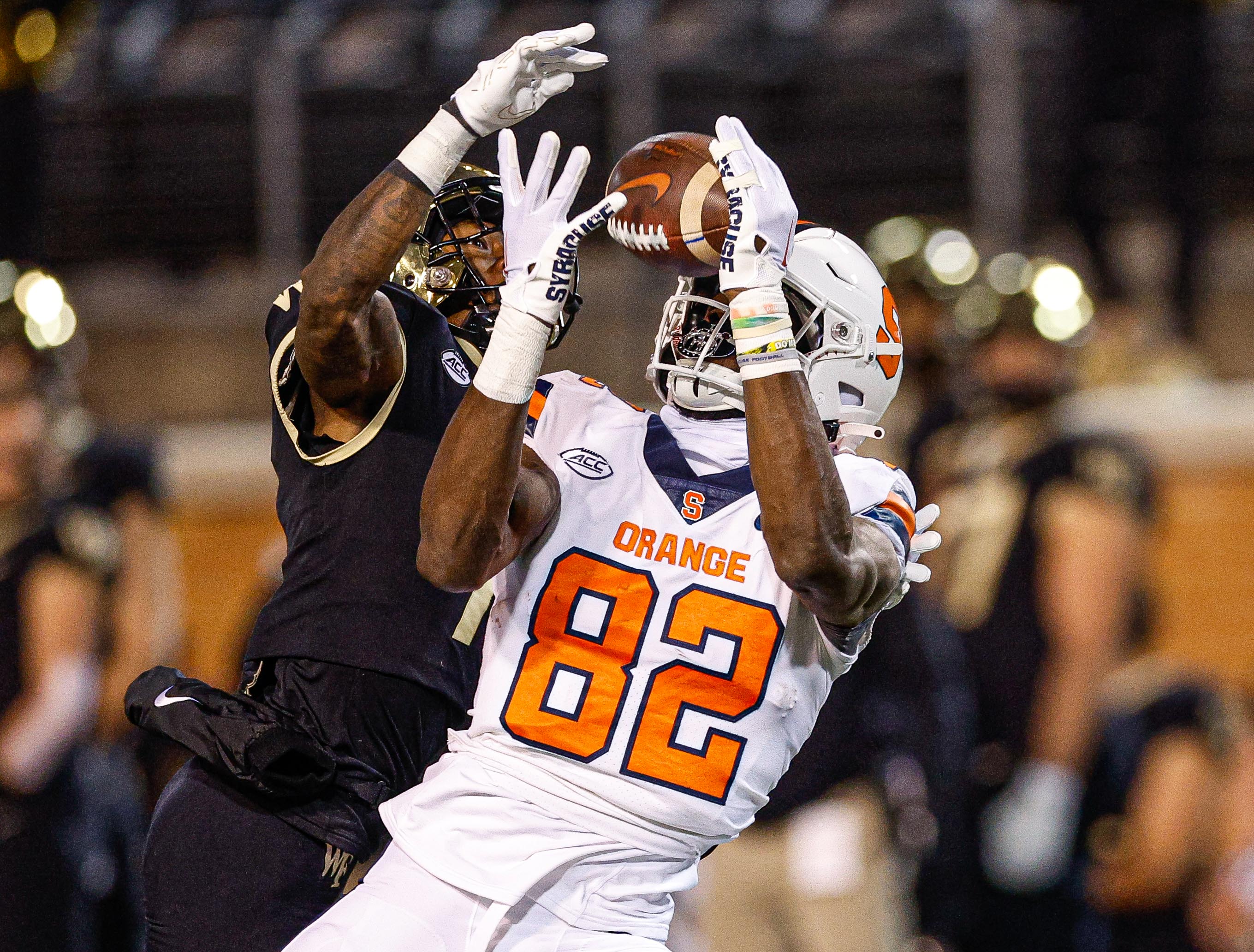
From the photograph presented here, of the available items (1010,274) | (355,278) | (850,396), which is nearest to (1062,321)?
(1010,274)

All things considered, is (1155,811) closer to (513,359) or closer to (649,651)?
(649,651)

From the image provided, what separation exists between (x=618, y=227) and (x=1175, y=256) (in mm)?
6596

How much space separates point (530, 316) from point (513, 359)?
0.08 m

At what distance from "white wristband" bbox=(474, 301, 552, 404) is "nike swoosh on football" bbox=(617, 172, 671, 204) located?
334mm

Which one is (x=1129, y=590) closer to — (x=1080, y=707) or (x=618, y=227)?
(x=1080, y=707)

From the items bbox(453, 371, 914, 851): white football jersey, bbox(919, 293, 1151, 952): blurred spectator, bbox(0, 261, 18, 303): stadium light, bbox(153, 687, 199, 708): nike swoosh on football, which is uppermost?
bbox(0, 261, 18, 303): stadium light

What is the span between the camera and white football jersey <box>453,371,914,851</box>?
2398 millimetres

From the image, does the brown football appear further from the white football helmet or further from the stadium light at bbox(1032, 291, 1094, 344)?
the stadium light at bbox(1032, 291, 1094, 344)

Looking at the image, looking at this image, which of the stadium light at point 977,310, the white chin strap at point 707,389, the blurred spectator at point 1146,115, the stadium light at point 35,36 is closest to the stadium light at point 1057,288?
the stadium light at point 977,310

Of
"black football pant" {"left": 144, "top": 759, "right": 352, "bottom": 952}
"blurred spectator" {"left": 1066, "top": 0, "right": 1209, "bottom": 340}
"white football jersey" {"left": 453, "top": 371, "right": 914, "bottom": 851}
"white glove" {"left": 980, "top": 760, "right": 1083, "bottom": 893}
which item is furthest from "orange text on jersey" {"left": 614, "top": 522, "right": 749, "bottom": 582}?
"blurred spectator" {"left": 1066, "top": 0, "right": 1209, "bottom": 340}

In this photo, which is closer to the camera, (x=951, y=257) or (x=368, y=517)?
(x=368, y=517)

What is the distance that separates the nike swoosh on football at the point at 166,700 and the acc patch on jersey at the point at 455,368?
0.73m

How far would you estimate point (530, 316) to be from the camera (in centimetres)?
228

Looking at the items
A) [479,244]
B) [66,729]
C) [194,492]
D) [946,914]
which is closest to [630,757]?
[479,244]
